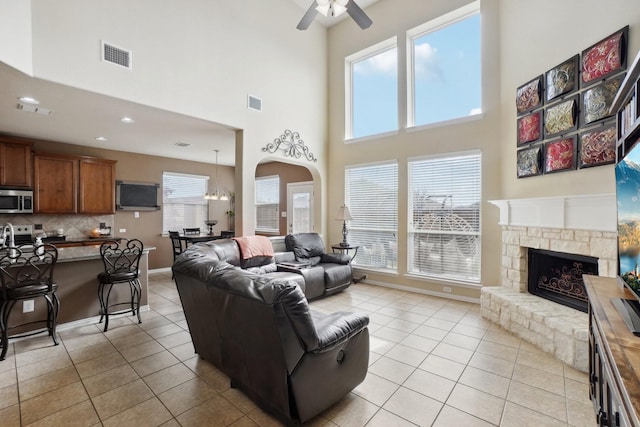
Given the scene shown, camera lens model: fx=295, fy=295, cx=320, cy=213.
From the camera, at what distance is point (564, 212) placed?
315cm

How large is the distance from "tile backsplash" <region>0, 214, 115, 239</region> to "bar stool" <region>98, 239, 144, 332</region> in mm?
3076

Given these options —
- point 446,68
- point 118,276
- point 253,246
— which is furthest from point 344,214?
point 118,276

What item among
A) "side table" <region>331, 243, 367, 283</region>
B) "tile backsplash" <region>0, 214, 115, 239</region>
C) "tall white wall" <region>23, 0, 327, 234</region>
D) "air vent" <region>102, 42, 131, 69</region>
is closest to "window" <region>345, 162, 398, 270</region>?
"side table" <region>331, 243, 367, 283</region>

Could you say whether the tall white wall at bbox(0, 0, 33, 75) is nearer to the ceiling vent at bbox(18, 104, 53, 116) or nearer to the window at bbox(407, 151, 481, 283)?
the ceiling vent at bbox(18, 104, 53, 116)

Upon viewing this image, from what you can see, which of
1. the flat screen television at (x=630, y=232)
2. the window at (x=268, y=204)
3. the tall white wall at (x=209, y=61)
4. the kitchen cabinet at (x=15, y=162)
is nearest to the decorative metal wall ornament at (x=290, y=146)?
the tall white wall at (x=209, y=61)

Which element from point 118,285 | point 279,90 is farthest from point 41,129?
point 279,90

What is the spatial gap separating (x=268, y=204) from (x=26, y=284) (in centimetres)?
570

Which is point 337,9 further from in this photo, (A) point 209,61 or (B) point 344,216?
(B) point 344,216

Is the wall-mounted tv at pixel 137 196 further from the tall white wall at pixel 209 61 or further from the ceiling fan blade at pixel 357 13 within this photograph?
the ceiling fan blade at pixel 357 13

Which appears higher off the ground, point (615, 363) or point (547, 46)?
point (547, 46)

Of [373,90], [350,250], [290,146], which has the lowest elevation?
[350,250]

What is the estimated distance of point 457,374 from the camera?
2.54m

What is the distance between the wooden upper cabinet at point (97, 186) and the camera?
581 cm

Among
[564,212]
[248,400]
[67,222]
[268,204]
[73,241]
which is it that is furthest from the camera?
[268,204]
